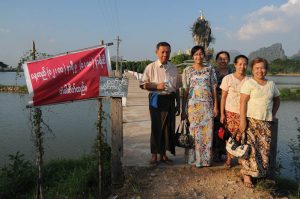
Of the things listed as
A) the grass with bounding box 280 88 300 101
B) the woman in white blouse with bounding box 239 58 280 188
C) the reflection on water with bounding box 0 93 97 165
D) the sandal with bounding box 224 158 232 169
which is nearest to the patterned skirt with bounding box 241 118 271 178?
the woman in white blouse with bounding box 239 58 280 188

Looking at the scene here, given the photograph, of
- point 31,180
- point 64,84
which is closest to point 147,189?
point 64,84

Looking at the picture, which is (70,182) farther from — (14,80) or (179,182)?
(14,80)

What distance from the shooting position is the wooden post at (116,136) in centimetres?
369

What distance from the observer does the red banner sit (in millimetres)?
3471

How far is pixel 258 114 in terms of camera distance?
3.53 metres

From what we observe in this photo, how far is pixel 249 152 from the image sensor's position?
362cm

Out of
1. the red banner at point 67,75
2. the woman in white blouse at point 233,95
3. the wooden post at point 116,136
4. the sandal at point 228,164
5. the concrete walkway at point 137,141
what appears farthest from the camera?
the concrete walkway at point 137,141

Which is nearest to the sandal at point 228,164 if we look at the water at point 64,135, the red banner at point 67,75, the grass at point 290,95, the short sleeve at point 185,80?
the short sleeve at point 185,80

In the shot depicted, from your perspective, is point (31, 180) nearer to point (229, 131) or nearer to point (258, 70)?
point (229, 131)

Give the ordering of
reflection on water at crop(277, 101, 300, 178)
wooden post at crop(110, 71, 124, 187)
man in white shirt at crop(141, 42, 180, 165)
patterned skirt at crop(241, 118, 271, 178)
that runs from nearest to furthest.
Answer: patterned skirt at crop(241, 118, 271, 178), wooden post at crop(110, 71, 124, 187), man in white shirt at crop(141, 42, 180, 165), reflection on water at crop(277, 101, 300, 178)

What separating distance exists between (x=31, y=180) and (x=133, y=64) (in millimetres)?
53442

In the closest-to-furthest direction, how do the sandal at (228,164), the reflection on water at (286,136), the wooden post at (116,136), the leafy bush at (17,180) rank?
the wooden post at (116,136) < the sandal at (228,164) < the leafy bush at (17,180) < the reflection on water at (286,136)

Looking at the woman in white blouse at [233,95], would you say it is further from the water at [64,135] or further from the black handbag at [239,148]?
the water at [64,135]

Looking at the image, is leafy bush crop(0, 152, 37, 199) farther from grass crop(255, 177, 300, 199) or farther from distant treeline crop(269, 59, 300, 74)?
distant treeline crop(269, 59, 300, 74)
